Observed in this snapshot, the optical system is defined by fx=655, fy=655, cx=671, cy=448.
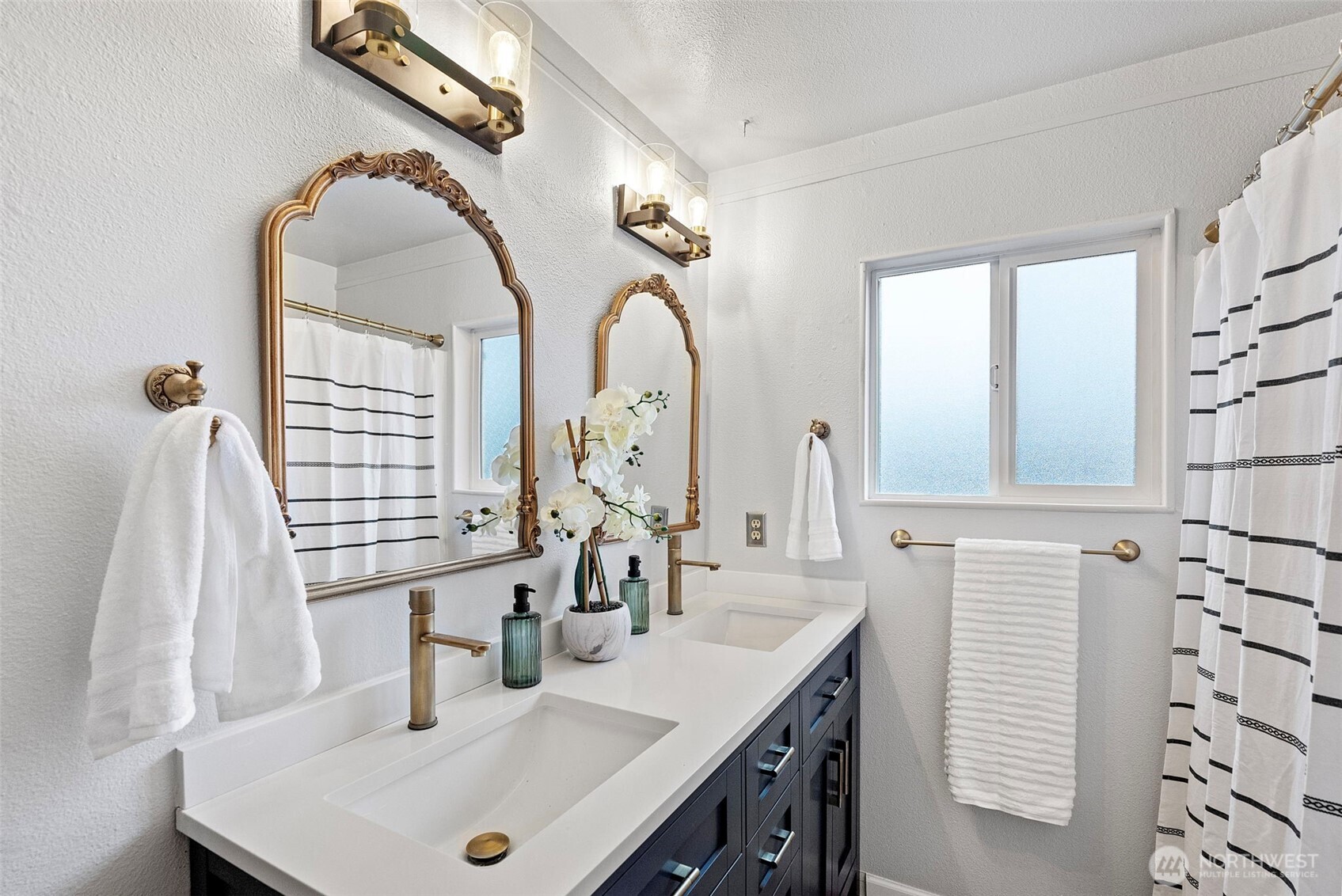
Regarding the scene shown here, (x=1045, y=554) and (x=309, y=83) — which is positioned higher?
(x=309, y=83)

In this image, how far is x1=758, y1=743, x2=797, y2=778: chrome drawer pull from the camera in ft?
4.09

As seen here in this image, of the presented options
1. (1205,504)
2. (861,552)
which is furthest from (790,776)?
(1205,504)

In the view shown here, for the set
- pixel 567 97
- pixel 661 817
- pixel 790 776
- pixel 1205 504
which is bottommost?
pixel 790 776

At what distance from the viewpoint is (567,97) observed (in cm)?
161

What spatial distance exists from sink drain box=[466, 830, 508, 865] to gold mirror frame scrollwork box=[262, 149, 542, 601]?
0.44 m

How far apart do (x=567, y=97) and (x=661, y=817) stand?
1.56 metres

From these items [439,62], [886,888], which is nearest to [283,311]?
[439,62]

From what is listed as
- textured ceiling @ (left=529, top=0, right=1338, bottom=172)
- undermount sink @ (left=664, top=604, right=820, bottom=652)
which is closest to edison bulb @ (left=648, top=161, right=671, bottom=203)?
textured ceiling @ (left=529, top=0, right=1338, bottom=172)

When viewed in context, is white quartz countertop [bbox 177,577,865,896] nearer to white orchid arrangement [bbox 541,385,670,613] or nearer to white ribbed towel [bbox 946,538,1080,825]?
white orchid arrangement [bbox 541,385,670,613]

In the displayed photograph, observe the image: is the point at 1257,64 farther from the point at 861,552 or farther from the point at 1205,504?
the point at 861,552

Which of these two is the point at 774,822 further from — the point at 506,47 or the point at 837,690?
the point at 506,47

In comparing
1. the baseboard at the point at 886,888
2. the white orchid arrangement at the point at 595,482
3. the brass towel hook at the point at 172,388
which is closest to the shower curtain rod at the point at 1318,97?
the white orchid arrangement at the point at 595,482

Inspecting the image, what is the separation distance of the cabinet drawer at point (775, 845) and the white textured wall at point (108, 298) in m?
0.79

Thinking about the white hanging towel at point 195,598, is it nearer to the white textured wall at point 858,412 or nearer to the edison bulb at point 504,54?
the edison bulb at point 504,54
